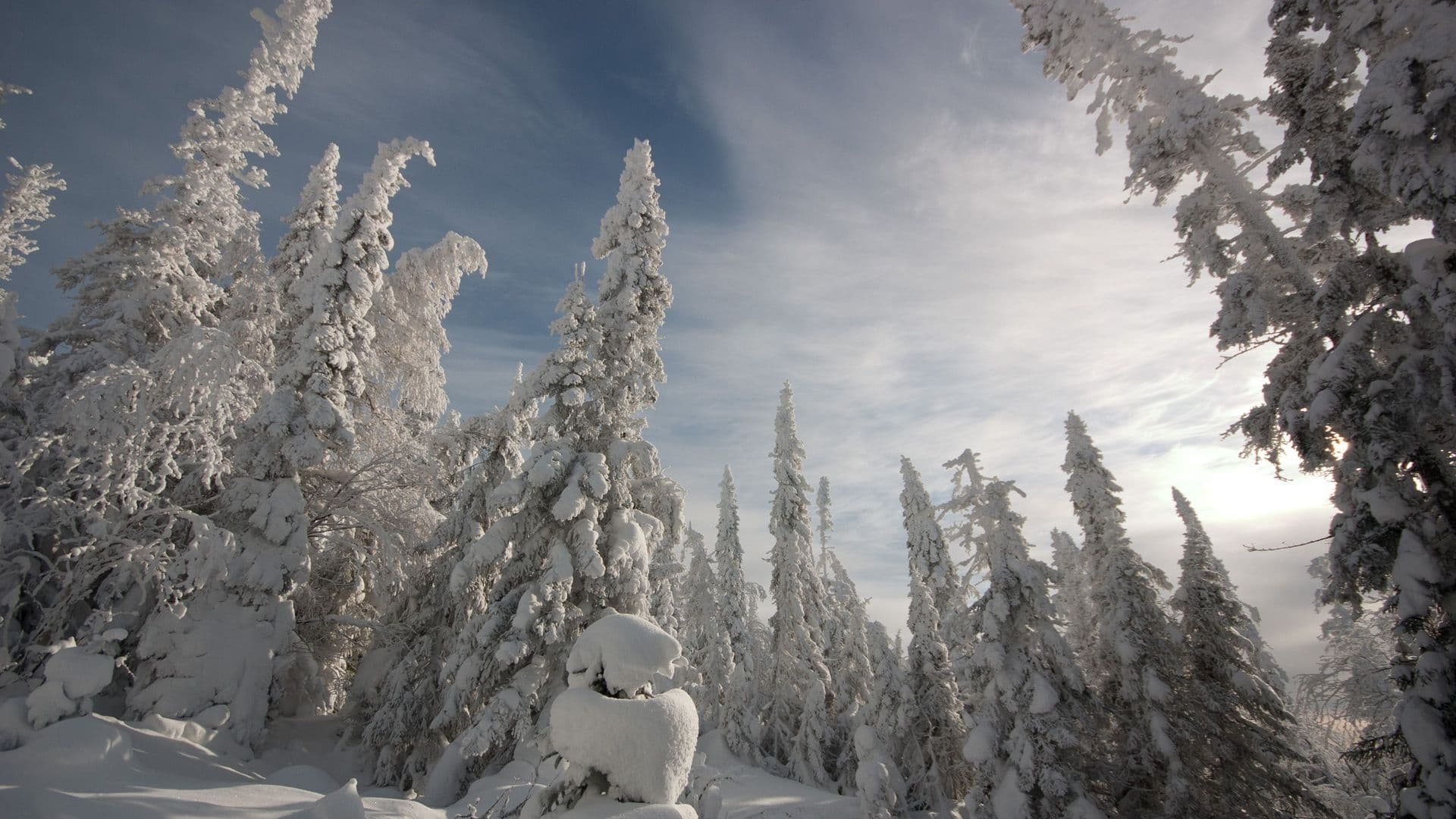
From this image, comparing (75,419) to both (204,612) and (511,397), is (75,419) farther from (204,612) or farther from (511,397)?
(511,397)

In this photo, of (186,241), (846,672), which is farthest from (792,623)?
(186,241)

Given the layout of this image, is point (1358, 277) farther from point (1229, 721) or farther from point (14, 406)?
point (14, 406)

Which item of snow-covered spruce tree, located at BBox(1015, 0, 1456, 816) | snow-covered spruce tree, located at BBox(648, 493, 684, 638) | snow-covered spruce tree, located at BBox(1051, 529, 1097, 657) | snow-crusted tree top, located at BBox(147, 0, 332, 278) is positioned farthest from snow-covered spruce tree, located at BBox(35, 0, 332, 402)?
snow-covered spruce tree, located at BBox(1051, 529, 1097, 657)

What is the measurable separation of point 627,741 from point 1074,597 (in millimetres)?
29168

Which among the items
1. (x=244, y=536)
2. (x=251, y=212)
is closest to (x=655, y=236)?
(x=251, y=212)

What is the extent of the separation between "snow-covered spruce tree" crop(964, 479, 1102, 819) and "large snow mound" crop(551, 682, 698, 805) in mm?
12461

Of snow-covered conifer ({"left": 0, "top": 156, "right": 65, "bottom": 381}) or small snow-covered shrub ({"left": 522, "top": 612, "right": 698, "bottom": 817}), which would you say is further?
snow-covered conifer ({"left": 0, "top": 156, "right": 65, "bottom": 381})

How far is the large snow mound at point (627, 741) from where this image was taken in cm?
523

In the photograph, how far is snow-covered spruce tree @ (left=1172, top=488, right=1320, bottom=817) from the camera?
596 inches

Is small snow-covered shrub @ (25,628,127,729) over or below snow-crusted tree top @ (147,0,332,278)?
below

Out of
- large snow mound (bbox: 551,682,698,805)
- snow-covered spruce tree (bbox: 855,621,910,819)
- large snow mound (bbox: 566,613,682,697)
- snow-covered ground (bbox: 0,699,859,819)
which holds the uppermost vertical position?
large snow mound (bbox: 566,613,682,697)

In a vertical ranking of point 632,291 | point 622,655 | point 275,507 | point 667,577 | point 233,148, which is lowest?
point 622,655

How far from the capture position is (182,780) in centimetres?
853

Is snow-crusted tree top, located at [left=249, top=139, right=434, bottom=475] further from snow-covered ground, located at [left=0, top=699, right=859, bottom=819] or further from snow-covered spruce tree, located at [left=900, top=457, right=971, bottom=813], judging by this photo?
snow-covered spruce tree, located at [left=900, top=457, right=971, bottom=813]
